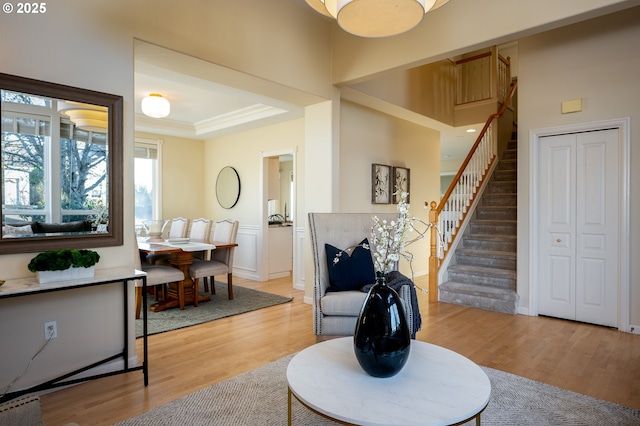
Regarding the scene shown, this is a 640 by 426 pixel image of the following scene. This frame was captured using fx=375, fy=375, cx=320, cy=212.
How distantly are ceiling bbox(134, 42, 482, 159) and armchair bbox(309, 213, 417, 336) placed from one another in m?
1.62

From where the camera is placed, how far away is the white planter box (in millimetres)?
2186

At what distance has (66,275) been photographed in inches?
89.4

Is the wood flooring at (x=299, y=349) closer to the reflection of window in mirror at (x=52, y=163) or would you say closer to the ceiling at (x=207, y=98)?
the reflection of window in mirror at (x=52, y=163)

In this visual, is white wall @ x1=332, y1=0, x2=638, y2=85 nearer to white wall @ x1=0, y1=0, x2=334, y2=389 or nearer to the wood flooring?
white wall @ x1=0, y1=0, x2=334, y2=389

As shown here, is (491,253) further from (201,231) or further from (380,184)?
(201,231)

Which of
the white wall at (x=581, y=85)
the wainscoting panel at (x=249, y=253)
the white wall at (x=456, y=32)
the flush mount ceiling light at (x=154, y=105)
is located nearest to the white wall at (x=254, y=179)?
the wainscoting panel at (x=249, y=253)

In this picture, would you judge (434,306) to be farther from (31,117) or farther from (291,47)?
(31,117)

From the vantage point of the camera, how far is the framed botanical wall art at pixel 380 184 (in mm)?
5250

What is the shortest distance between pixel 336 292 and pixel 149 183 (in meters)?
5.06

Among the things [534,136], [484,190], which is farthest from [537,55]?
[484,190]

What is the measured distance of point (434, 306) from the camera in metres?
4.52

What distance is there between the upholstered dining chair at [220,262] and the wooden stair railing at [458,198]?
255 centimetres

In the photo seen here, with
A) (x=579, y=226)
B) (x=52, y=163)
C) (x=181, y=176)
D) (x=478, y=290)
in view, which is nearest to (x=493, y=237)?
(x=478, y=290)

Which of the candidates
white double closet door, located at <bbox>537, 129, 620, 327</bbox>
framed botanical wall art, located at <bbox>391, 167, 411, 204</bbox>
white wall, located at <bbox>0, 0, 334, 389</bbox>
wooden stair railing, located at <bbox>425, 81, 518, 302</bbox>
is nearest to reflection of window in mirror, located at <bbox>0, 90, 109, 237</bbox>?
white wall, located at <bbox>0, 0, 334, 389</bbox>
